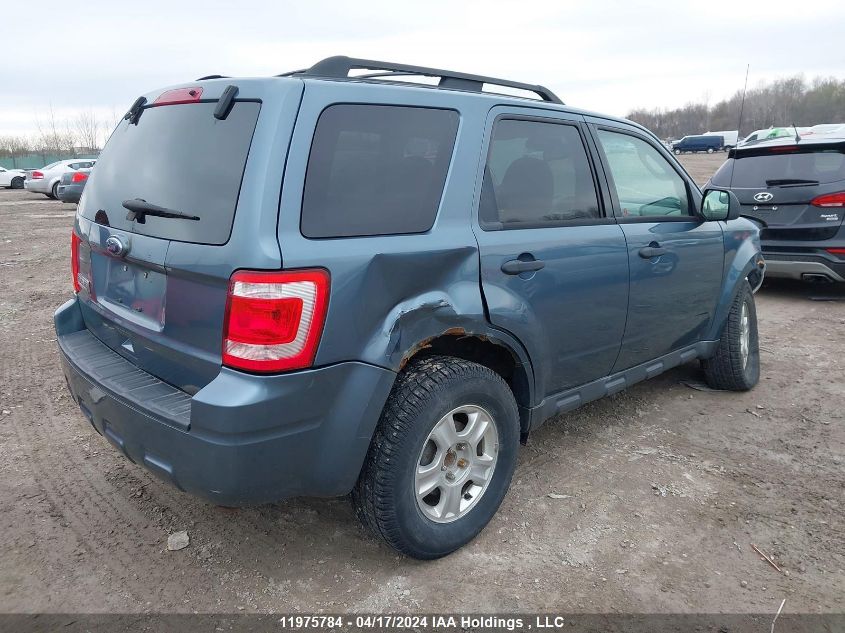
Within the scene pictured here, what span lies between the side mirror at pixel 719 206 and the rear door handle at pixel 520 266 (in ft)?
5.78

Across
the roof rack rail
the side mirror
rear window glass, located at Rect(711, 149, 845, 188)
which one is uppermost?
the roof rack rail

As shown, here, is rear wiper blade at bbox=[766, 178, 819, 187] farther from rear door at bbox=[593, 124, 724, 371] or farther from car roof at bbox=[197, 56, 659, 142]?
car roof at bbox=[197, 56, 659, 142]

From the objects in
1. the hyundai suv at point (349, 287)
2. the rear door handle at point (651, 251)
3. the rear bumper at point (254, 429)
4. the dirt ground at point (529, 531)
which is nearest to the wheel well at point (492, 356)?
the hyundai suv at point (349, 287)

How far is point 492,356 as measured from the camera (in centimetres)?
302

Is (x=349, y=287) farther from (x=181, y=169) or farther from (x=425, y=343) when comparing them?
(x=181, y=169)

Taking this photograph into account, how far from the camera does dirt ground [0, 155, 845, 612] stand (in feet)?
8.27

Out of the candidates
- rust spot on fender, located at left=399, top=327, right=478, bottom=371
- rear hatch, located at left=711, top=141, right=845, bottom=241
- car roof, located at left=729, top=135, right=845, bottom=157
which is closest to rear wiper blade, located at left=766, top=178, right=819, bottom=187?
rear hatch, located at left=711, top=141, right=845, bottom=241

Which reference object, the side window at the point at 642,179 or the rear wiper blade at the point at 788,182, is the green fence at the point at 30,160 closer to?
the rear wiper blade at the point at 788,182

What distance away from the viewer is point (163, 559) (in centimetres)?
273

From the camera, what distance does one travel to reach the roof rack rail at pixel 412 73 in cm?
256

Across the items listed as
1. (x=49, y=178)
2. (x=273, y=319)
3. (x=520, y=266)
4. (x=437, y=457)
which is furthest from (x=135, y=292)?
(x=49, y=178)

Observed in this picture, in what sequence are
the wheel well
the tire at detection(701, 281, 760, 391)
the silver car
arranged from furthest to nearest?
the silver car, the tire at detection(701, 281, 760, 391), the wheel well

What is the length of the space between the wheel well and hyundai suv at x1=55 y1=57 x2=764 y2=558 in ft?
0.04

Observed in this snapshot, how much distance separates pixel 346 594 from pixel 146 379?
1148 millimetres
